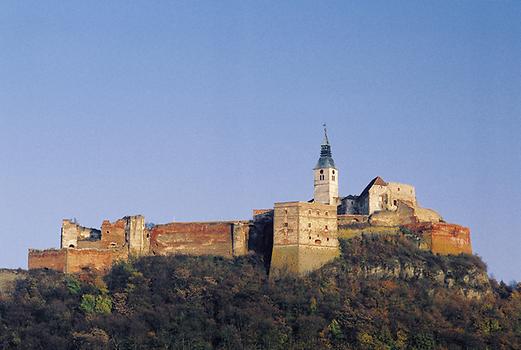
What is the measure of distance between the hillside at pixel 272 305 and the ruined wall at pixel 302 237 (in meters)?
0.81

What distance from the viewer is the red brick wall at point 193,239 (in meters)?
80.9

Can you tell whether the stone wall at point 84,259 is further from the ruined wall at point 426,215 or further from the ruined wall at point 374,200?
the ruined wall at point 426,215

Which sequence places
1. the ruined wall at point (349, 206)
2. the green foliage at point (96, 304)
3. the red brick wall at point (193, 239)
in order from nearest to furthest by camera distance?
1. the green foliage at point (96, 304)
2. the red brick wall at point (193, 239)
3. the ruined wall at point (349, 206)

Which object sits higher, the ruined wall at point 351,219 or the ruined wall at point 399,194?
the ruined wall at point 399,194

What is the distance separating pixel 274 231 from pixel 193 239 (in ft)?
20.5

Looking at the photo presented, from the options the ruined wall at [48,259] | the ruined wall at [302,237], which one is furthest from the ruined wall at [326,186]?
the ruined wall at [48,259]

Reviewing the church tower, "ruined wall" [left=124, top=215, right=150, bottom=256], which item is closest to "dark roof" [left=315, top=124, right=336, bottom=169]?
the church tower

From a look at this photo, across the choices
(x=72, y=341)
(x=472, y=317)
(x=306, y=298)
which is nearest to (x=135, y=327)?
(x=72, y=341)

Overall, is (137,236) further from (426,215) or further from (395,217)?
(426,215)

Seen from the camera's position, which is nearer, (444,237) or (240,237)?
(240,237)

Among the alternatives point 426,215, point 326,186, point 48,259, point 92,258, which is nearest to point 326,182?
point 326,186

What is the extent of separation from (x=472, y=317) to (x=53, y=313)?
23.5 meters

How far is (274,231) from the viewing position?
77875mm

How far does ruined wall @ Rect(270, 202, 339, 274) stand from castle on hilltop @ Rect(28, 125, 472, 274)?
58 millimetres
